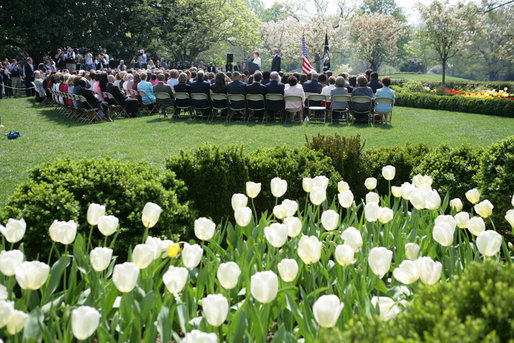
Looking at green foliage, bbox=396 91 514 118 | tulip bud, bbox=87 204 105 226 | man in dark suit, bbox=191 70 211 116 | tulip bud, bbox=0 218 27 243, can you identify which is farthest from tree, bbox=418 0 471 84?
tulip bud, bbox=0 218 27 243

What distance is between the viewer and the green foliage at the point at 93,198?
3428 millimetres

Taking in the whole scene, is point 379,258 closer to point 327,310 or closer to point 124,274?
point 327,310

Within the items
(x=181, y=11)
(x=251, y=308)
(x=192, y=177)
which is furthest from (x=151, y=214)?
(x=181, y=11)

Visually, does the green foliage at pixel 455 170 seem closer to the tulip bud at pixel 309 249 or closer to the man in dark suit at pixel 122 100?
the tulip bud at pixel 309 249

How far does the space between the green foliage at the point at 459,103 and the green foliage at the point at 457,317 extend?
58.0 feet

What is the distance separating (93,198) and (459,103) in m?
18.1

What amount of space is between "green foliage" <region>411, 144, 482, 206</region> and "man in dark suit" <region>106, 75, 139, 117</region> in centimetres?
1158

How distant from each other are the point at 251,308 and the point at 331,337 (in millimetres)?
883

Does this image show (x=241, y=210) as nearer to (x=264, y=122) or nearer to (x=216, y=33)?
(x=264, y=122)

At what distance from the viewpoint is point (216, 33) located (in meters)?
37.8

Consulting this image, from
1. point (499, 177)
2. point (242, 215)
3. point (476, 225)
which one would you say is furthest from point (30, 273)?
point (499, 177)

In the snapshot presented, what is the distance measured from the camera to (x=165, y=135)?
11281 millimetres

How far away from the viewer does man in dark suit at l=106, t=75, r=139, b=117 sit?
14.6m

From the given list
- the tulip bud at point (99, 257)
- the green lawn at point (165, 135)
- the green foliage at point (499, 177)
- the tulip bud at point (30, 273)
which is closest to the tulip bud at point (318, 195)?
the tulip bud at point (99, 257)
